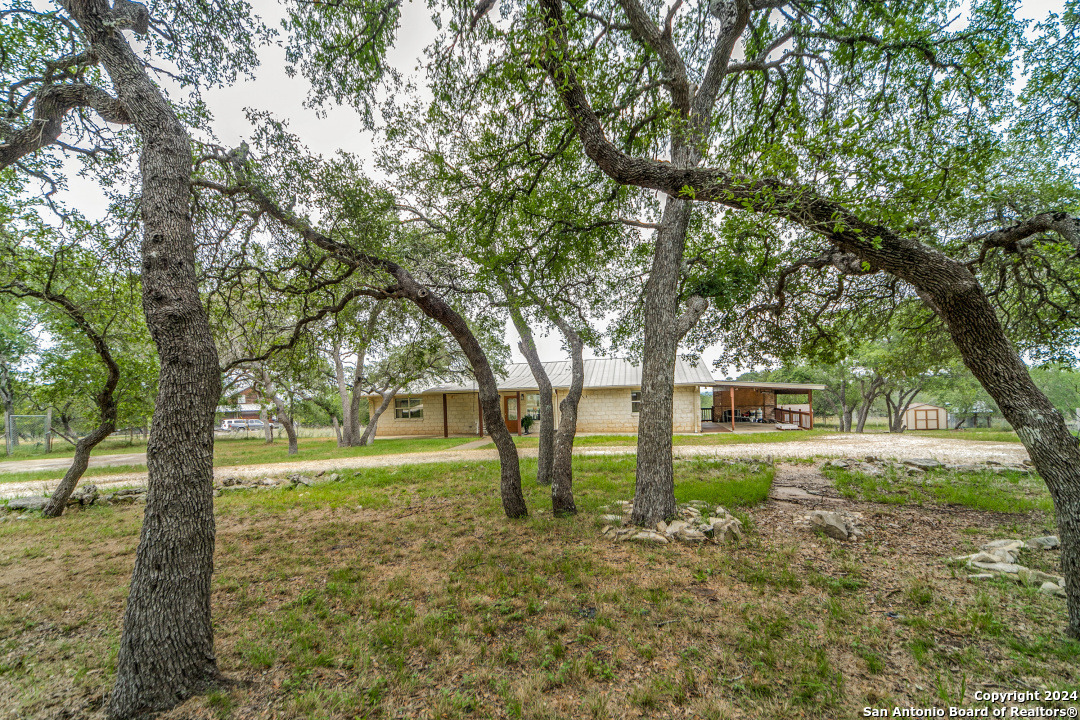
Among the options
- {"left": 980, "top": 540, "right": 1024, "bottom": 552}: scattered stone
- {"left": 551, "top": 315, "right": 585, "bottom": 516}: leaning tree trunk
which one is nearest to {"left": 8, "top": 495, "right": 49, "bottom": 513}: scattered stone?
{"left": 551, "top": 315, "right": 585, "bottom": 516}: leaning tree trunk

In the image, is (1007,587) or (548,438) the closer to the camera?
(1007,587)

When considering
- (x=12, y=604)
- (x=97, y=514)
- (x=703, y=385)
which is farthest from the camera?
(x=703, y=385)

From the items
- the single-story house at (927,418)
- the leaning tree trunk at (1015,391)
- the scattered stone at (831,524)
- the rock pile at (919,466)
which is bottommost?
the single-story house at (927,418)

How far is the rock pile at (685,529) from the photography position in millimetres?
4648

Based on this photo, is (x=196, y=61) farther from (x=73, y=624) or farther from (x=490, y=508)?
(x=490, y=508)

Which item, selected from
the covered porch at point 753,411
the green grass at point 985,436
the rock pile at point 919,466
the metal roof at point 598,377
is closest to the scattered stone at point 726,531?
the rock pile at point 919,466

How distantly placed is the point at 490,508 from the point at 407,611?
127 inches

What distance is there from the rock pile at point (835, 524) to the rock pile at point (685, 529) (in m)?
0.85

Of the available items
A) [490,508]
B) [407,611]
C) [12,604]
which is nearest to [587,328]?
[490,508]

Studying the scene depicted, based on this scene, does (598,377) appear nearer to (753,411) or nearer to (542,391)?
(753,411)

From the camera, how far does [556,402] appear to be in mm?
21328

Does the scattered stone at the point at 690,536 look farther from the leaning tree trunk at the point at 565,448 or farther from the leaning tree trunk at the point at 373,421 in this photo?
the leaning tree trunk at the point at 373,421

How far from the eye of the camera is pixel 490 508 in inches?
255

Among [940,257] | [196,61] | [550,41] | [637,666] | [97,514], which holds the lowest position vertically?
[97,514]
